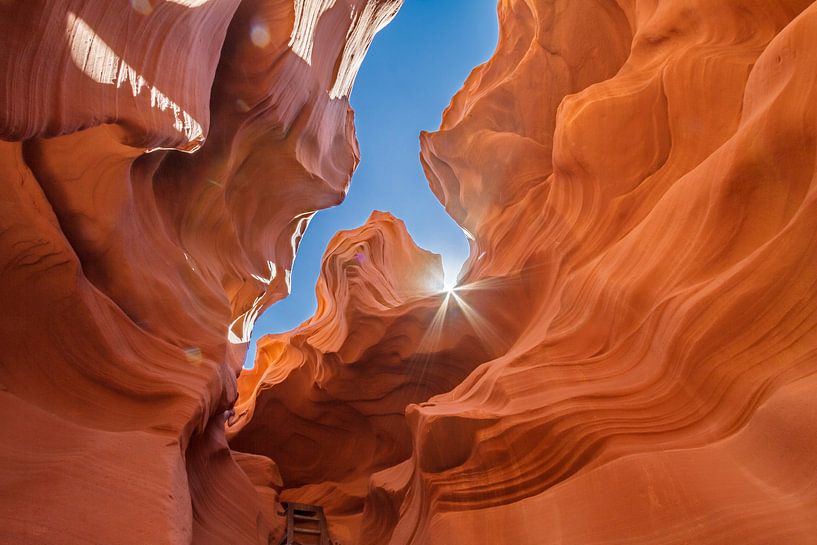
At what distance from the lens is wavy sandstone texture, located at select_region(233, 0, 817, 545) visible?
4000mm

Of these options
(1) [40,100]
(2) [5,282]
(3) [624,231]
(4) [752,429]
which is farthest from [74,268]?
(3) [624,231]

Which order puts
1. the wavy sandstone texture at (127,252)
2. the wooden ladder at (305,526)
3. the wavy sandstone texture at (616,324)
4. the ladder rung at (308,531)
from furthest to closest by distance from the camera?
the ladder rung at (308,531) → the wooden ladder at (305,526) → the wavy sandstone texture at (127,252) → the wavy sandstone texture at (616,324)

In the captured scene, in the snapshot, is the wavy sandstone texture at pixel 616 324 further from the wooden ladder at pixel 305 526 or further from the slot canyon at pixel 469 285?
the wooden ladder at pixel 305 526

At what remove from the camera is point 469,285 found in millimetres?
10859

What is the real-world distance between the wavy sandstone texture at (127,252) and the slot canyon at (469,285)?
1.2 inches

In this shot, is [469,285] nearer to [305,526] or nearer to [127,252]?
[305,526]

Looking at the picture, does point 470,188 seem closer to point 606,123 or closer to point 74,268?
point 606,123

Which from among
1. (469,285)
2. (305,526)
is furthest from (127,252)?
(469,285)

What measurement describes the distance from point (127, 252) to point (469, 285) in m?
6.41

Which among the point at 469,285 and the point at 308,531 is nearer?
the point at 308,531

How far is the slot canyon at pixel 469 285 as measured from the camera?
4039 millimetres

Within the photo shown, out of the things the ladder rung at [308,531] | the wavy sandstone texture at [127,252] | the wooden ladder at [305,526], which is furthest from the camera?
the ladder rung at [308,531]

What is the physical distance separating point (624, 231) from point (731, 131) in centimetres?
176

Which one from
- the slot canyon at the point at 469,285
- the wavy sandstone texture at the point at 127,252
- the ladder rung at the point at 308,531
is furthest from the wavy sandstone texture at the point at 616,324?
the wavy sandstone texture at the point at 127,252
